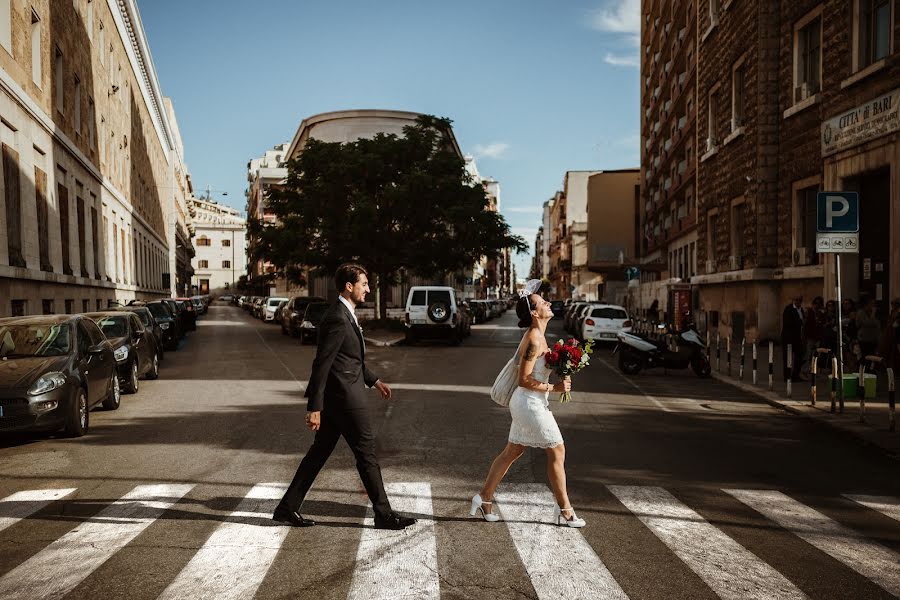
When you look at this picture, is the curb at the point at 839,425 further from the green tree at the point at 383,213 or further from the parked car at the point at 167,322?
the green tree at the point at 383,213

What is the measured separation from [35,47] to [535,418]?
2321cm

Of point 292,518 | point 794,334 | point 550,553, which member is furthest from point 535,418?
point 794,334

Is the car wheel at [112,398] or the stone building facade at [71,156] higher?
the stone building facade at [71,156]

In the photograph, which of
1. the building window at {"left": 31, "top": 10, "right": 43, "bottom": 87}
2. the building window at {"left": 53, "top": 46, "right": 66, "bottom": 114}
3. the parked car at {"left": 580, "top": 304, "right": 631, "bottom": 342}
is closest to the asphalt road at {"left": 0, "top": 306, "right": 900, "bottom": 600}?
the parked car at {"left": 580, "top": 304, "right": 631, "bottom": 342}

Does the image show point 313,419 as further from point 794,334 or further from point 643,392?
point 794,334

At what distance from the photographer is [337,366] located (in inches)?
211

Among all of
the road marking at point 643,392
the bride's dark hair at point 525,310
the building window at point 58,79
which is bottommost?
the road marking at point 643,392

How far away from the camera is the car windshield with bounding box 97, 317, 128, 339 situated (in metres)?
14.7

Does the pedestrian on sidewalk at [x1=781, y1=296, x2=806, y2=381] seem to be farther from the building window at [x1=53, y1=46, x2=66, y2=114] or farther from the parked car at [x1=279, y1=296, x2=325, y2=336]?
the building window at [x1=53, y1=46, x2=66, y2=114]

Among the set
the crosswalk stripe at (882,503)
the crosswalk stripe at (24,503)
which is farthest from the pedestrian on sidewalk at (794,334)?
the crosswalk stripe at (24,503)

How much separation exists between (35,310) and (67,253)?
20.4 feet

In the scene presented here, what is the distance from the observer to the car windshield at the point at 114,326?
48.3ft

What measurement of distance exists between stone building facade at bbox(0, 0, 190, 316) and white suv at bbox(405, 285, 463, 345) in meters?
11.2

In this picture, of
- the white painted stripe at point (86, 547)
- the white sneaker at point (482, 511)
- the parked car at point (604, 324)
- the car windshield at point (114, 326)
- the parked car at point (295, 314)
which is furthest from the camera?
the parked car at point (295, 314)
